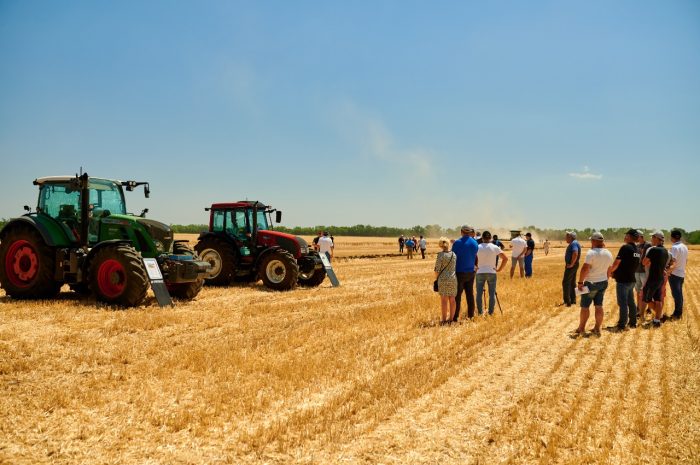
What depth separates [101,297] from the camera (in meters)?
8.89

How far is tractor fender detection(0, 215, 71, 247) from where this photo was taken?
30.3 feet

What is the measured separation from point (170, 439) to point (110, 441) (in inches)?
16.9

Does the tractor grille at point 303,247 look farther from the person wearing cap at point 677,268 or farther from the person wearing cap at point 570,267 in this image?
the person wearing cap at point 677,268

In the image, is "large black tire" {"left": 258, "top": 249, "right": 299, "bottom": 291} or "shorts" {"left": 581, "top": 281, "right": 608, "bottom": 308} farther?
"large black tire" {"left": 258, "top": 249, "right": 299, "bottom": 291}

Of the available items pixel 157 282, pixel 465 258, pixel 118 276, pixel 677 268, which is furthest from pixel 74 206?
pixel 677 268

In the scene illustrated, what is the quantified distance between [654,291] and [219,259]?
9.69 metres

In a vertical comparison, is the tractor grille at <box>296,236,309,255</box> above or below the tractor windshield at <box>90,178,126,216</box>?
below

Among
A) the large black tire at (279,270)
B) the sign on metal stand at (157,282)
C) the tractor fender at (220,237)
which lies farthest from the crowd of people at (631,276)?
the tractor fender at (220,237)

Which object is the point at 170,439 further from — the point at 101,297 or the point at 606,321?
the point at 606,321

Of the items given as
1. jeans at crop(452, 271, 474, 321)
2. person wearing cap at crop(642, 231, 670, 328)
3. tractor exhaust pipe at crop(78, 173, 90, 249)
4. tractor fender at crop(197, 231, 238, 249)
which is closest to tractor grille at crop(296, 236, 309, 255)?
tractor fender at crop(197, 231, 238, 249)

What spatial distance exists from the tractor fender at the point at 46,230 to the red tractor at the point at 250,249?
11.6 feet

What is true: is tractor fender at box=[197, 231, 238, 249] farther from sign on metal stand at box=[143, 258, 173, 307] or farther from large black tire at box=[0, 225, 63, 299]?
large black tire at box=[0, 225, 63, 299]

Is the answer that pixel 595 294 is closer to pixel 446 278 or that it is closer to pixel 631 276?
pixel 631 276

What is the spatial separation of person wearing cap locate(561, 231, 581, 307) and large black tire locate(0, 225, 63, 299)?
10.3 metres
